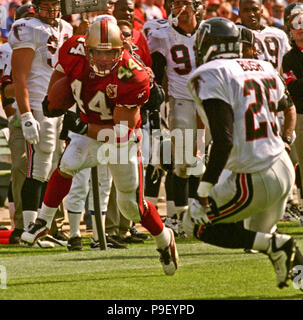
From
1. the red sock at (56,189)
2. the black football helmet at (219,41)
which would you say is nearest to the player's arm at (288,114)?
the black football helmet at (219,41)

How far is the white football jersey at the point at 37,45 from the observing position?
7.58 m

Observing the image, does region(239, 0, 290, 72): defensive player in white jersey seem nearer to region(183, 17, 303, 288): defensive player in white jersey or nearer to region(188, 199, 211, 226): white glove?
region(183, 17, 303, 288): defensive player in white jersey

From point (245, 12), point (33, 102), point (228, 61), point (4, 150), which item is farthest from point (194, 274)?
point (4, 150)

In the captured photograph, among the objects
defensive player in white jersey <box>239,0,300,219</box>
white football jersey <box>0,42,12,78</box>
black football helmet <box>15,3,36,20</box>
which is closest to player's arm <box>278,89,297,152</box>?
defensive player in white jersey <box>239,0,300,219</box>

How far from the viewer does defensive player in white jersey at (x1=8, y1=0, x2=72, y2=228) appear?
749 centimetres

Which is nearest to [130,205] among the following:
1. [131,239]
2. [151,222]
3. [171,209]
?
[151,222]

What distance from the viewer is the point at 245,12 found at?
8281 millimetres

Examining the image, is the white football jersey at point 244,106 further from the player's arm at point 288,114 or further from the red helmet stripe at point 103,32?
the red helmet stripe at point 103,32

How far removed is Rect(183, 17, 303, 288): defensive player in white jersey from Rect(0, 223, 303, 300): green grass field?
427 mm

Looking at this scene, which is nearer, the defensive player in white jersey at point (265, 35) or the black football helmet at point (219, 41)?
the black football helmet at point (219, 41)

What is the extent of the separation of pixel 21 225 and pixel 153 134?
1366 mm

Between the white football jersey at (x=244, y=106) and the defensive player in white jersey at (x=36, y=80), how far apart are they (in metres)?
2.64

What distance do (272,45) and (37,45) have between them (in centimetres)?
202

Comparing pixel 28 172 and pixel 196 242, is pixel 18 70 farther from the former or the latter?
pixel 196 242
